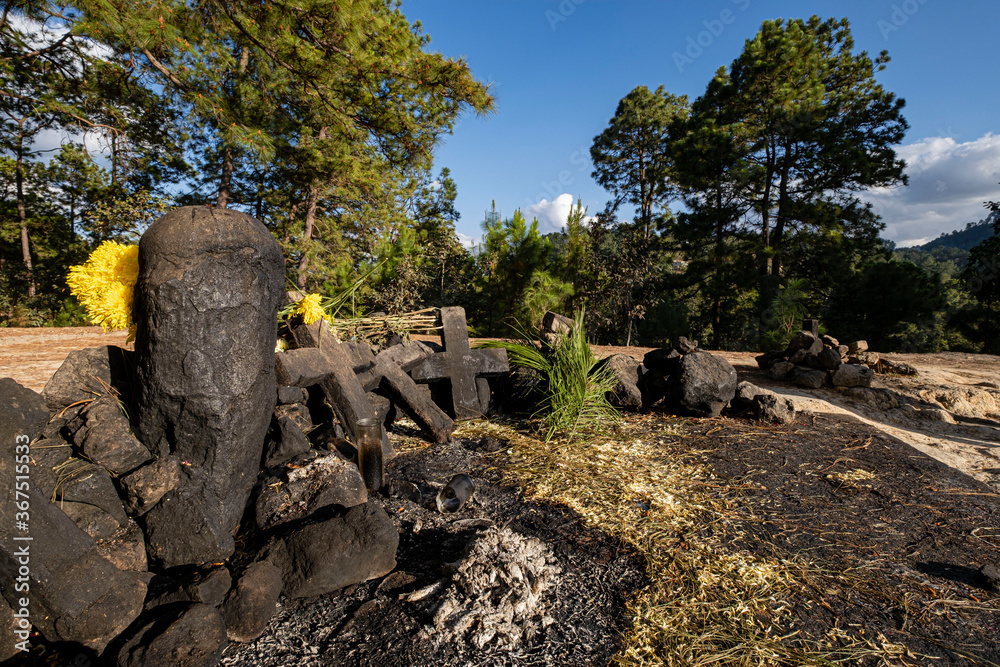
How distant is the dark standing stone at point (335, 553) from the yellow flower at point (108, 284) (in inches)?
56.7

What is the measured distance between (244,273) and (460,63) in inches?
190

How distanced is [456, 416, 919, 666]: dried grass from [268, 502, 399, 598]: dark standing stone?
1073 mm

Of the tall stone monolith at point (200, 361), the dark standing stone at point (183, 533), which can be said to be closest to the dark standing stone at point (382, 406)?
the tall stone monolith at point (200, 361)

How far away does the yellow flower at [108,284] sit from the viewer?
2322mm

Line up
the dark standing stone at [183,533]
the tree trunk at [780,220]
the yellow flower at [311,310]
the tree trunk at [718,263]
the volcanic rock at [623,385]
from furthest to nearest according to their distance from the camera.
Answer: the tree trunk at [718,263], the tree trunk at [780,220], the volcanic rock at [623,385], the yellow flower at [311,310], the dark standing stone at [183,533]

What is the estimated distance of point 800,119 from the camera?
530 inches

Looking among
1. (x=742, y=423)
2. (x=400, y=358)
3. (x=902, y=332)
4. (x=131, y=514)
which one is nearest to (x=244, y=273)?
(x=131, y=514)

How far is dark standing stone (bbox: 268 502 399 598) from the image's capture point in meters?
1.94

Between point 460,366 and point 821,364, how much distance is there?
5098 mm

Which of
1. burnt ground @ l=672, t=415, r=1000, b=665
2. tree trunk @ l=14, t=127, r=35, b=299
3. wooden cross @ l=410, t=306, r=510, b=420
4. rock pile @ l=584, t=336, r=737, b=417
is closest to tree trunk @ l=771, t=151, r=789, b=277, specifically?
rock pile @ l=584, t=336, r=737, b=417

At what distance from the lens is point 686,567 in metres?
2.23

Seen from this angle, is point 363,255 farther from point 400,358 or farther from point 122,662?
point 122,662

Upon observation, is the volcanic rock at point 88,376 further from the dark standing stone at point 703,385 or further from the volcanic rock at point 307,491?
the dark standing stone at point 703,385

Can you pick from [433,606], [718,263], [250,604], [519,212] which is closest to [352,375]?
[250,604]
